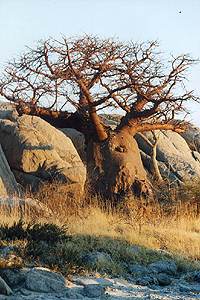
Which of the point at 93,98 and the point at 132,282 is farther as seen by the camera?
the point at 93,98

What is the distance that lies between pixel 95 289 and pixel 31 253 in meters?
1.69

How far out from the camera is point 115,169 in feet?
59.8

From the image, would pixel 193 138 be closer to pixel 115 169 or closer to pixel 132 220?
pixel 115 169

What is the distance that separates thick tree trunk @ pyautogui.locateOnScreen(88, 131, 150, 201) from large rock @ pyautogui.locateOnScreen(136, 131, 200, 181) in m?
7.91

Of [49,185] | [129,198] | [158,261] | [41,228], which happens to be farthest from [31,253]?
[49,185]

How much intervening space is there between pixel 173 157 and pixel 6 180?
429 inches

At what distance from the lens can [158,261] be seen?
1077 cm

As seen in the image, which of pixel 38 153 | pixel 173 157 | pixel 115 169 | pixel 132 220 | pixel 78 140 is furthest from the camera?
pixel 173 157

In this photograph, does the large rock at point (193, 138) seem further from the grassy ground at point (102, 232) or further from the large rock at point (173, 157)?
the grassy ground at point (102, 232)

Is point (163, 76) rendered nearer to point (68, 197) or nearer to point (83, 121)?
point (83, 121)

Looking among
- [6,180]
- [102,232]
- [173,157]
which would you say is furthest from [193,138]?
[102,232]

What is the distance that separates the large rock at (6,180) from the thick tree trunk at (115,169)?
114 inches

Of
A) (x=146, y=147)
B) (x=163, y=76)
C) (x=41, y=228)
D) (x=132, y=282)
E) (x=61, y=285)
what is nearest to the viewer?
(x=61, y=285)

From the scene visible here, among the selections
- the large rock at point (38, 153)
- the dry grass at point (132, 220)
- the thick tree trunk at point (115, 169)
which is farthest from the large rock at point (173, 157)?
the thick tree trunk at point (115, 169)
